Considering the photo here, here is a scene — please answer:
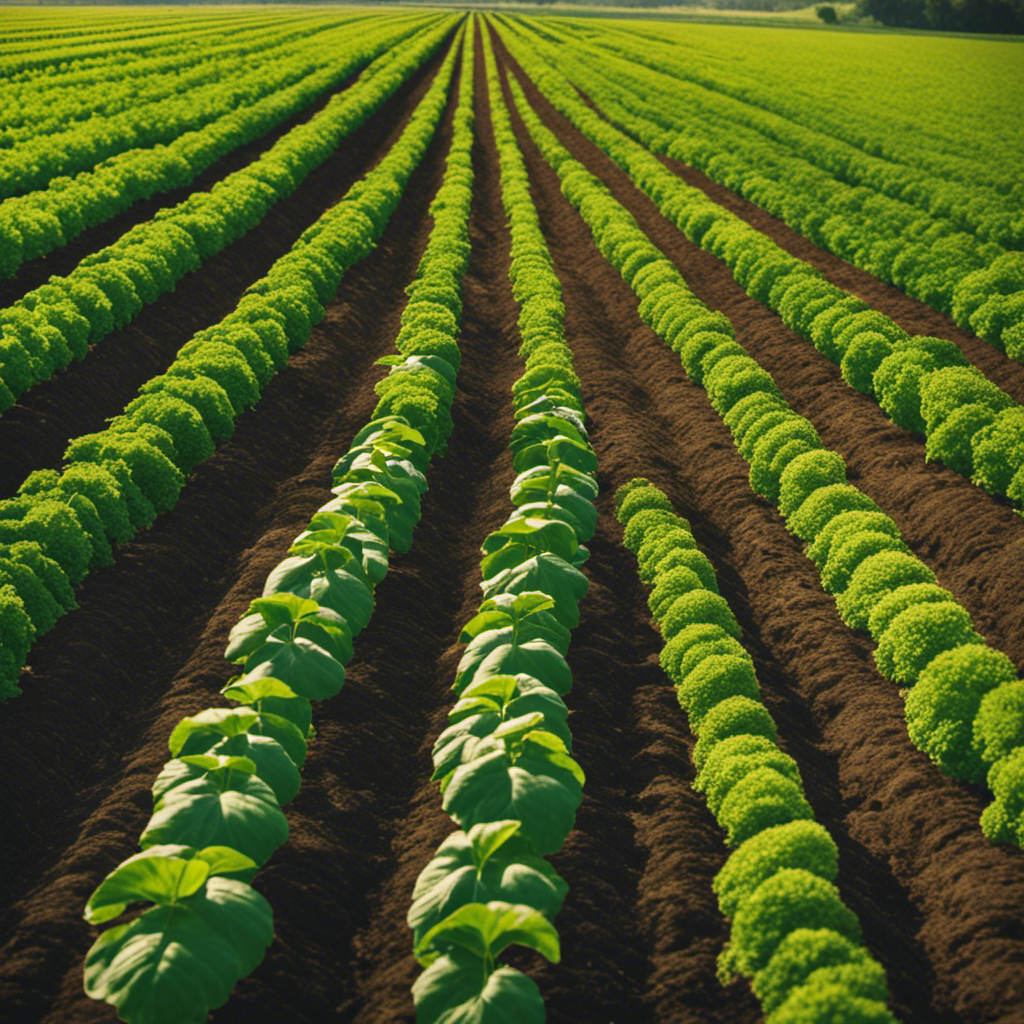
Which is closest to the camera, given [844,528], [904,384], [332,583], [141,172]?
[332,583]

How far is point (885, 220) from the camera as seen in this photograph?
1064 inches

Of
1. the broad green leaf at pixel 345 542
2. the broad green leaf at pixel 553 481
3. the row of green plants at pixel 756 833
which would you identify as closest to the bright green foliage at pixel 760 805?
the row of green plants at pixel 756 833

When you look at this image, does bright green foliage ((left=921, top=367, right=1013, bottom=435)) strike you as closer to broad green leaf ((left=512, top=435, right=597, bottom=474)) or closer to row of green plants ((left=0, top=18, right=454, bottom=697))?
broad green leaf ((left=512, top=435, right=597, bottom=474))

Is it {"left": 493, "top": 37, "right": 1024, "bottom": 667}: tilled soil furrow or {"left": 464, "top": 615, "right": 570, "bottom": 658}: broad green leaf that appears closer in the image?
{"left": 464, "top": 615, "right": 570, "bottom": 658}: broad green leaf

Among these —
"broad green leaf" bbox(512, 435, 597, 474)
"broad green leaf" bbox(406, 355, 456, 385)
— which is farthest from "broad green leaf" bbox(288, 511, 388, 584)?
"broad green leaf" bbox(406, 355, 456, 385)

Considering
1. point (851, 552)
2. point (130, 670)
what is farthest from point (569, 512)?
point (130, 670)

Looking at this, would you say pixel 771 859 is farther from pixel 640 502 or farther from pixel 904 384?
pixel 904 384

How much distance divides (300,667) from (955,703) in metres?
6.00

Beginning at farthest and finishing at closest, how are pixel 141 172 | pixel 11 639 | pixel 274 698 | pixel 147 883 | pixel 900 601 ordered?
pixel 141 172 < pixel 900 601 < pixel 11 639 < pixel 274 698 < pixel 147 883

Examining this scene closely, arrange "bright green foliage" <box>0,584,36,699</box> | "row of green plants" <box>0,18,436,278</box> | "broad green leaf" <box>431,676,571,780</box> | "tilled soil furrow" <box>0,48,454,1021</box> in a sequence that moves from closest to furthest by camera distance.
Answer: "tilled soil furrow" <box>0,48,454,1021</box> → "broad green leaf" <box>431,676,571,780</box> → "bright green foliage" <box>0,584,36,699</box> → "row of green plants" <box>0,18,436,278</box>

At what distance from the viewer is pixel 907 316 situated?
20.2 m

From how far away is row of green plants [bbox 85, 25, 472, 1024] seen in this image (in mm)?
5922

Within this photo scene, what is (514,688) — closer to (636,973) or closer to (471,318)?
(636,973)

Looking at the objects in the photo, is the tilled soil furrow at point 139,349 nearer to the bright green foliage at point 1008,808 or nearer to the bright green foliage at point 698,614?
the bright green foliage at point 698,614
